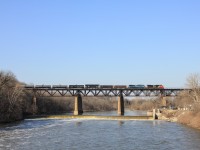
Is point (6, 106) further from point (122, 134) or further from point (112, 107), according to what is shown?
point (112, 107)

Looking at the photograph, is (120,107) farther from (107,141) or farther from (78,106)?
(107,141)

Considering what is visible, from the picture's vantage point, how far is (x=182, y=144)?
45125mm

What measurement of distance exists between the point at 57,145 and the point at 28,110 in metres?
66.7

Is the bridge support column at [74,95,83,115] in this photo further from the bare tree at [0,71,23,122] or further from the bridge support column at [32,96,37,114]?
the bare tree at [0,71,23,122]

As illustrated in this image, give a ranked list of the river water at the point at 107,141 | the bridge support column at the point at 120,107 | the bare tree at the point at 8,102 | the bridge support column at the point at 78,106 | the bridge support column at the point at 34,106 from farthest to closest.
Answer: the bridge support column at the point at 34,106
the bridge support column at the point at 78,106
the bridge support column at the point at 120,107
the bare tree at the point at 8,102
the river water at the point at 107,141

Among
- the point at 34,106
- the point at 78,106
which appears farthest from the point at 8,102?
the point at 78,106

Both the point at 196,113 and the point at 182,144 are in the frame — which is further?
the point at 196,113

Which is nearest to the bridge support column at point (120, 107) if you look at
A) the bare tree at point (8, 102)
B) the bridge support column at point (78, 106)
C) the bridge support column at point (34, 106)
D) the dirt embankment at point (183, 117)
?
the bridge support column at point (78, 106)

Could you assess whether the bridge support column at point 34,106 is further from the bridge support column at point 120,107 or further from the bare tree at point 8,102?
the bridge support column at point 120,107

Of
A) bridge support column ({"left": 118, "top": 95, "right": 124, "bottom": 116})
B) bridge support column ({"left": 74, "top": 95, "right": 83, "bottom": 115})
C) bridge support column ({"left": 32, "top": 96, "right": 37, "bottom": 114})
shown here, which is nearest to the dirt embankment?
bridge support column ({"left": 118, "top": 95, "right": 124, "bottom": 116})

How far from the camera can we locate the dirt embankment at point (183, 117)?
67312 mm

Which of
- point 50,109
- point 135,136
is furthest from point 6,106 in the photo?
point 50,109

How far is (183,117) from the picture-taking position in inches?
3022

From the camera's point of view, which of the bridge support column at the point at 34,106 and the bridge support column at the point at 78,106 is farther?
the bridge support column at the point at 34,106
